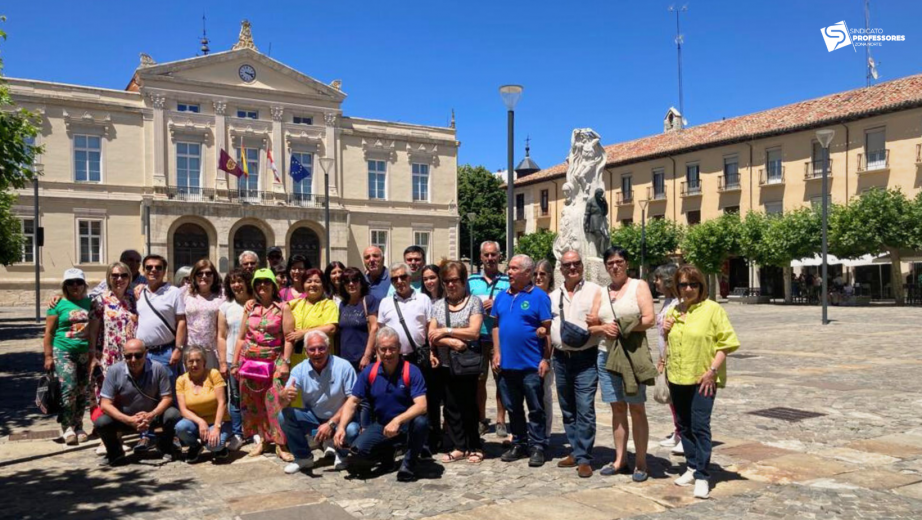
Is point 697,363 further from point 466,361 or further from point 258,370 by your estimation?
point 258,370

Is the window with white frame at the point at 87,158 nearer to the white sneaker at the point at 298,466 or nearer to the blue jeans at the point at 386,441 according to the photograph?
the white sneaker at the point at 298,466

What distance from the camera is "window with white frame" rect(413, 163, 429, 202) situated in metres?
43.6

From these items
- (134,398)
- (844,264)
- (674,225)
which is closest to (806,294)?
(844,264)

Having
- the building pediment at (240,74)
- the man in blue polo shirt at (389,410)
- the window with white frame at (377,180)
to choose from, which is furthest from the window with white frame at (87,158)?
the man in blue polo shirt at (389,410)

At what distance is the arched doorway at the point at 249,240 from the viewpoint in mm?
37812

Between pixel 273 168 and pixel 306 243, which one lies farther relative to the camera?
pixel 306 243

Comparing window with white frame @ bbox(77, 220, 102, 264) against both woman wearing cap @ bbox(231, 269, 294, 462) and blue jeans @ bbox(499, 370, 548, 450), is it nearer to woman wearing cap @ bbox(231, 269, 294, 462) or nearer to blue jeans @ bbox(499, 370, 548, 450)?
woman wearing cap @ bbox(231, 269, 294, 462)

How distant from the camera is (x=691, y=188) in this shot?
44.1 m

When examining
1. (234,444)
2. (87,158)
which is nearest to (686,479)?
(234,444)

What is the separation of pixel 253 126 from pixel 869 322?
3018 centimetres

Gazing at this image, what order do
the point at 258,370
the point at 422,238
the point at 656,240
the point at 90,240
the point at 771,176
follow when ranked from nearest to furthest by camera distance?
the point at 258,370
the point at 90,240
the point at 771,176
the point at 656,240
the point at 422,238

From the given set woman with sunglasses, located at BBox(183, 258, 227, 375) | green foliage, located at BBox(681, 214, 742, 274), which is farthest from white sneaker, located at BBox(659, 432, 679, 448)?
green foliage, located at BBox(681, 214, 742, 274)

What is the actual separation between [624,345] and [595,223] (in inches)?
411

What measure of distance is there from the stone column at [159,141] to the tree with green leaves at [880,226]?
31.8 metres
